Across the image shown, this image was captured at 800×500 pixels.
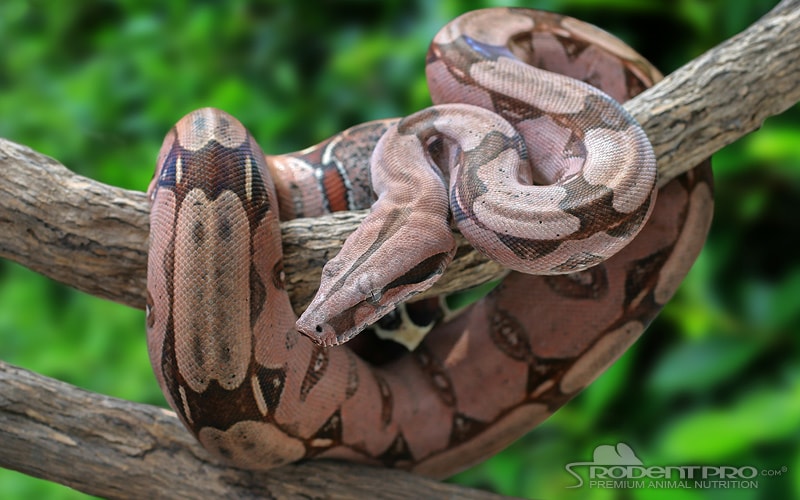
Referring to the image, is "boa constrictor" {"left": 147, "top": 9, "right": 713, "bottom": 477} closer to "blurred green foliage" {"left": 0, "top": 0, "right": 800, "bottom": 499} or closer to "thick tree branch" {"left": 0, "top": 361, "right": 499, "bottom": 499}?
"thick tree branch" {"left": 0, "top": 361, "right": 499, "bottom": 499}

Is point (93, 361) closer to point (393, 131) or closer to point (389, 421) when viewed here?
point (389, 421)

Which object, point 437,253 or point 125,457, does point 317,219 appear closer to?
point 437,253

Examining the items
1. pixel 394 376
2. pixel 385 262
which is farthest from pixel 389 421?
pixel 385 262

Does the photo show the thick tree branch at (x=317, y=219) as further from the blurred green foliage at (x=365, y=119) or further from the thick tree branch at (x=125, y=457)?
the blurred green foliage at (x=365, y=119)

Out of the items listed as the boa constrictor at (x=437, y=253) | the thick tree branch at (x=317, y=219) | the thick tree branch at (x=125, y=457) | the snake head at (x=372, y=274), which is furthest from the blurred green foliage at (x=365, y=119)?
the snake head at (x=372, y=274)

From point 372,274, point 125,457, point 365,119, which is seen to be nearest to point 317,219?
point 372,274
